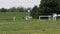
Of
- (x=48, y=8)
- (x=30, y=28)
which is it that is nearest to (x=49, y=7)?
(x=48, y=8)

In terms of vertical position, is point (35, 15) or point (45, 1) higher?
point (45, 1)

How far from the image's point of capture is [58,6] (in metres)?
42.2

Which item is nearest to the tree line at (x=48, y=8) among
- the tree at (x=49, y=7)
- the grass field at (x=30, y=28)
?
the tree at (x=49, y=7)

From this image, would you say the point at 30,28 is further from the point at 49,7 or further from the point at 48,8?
the point at 49,7

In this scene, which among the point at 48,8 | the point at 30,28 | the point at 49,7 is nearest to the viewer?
the point at 30,28

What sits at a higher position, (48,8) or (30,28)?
(48,8)

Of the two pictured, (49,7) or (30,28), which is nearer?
(30,28)

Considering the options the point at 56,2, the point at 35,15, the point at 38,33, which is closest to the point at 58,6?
the point at 56,2

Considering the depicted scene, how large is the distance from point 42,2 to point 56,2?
10.1 ft

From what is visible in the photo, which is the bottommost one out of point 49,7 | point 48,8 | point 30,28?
point 30,28

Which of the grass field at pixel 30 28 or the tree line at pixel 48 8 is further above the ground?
the tree line at pixel 48 8

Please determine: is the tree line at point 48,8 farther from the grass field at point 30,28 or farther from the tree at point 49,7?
the grass field at point 30,28

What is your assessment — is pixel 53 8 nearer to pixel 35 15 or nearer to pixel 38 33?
pixel 35 15

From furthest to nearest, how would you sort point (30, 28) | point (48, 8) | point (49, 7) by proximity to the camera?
point (49, 7), point (48, 8), point (30, 28)
